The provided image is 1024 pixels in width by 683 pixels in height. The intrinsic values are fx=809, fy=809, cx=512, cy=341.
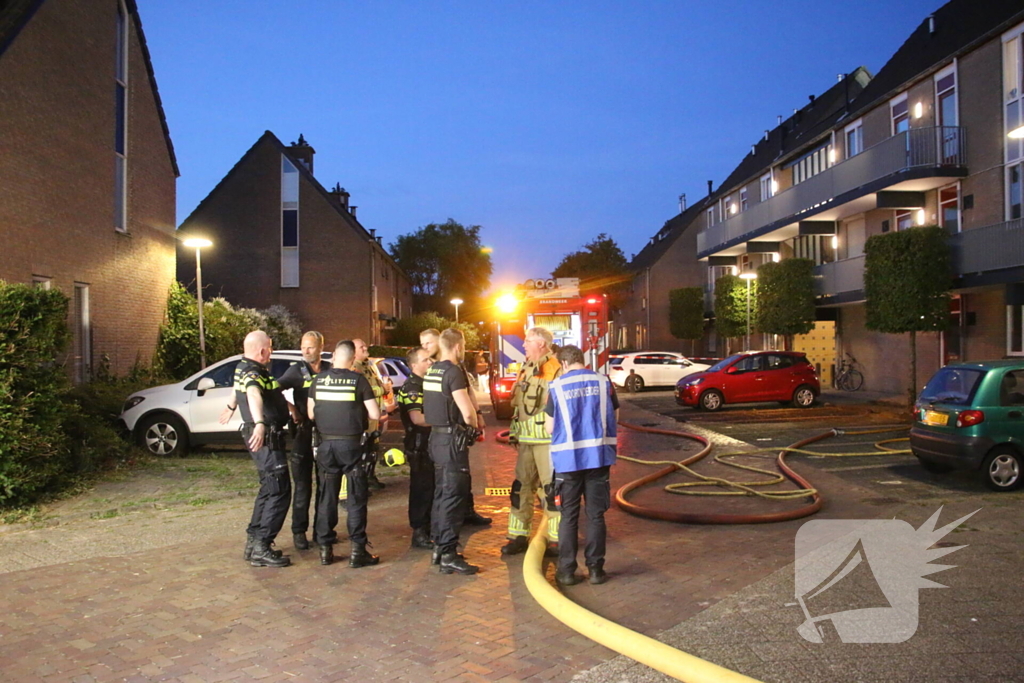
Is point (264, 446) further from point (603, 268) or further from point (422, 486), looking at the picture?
point (603, 268)

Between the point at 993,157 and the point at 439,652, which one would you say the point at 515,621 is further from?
the point at 993,157

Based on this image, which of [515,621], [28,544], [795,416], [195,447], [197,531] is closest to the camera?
[515,621]

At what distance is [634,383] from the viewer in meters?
28.6

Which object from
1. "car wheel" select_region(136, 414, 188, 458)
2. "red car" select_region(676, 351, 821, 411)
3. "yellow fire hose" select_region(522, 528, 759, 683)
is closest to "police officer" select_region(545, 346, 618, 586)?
"yellow fire hose" select_region(522, 528, 759, 683)

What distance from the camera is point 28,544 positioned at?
721cm

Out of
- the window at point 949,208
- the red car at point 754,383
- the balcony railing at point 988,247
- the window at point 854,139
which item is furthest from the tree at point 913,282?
the window at point 854,139

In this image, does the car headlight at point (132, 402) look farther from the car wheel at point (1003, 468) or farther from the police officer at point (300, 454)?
the car wheel at point (1003, 468)

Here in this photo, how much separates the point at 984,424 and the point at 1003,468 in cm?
57

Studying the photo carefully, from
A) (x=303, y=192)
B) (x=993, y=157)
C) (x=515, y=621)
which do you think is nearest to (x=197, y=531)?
(x=515, y=621)

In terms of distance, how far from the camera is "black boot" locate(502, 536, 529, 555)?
266 inches

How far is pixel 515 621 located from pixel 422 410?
2.16 meters

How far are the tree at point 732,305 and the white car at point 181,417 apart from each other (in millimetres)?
26172

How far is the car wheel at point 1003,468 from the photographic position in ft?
30.5

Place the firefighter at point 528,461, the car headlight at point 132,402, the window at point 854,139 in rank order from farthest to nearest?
the window at point 854,139 → the car headlight at point 132,402 → the firefighter at point 528,461
